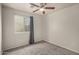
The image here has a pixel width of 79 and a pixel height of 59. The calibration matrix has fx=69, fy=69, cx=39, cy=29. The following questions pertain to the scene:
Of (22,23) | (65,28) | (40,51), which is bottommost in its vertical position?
(40,51)

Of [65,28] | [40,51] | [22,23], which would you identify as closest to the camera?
[40,51]

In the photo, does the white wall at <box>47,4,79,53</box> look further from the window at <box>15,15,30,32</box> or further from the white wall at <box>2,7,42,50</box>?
the white wall at <box>2,7,42,50</box>

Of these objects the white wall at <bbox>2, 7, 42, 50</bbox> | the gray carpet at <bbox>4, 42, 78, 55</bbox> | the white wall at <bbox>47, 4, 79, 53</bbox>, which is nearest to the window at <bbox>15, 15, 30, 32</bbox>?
the white wall at <bbox>2, 7, 42, 50</bbox>

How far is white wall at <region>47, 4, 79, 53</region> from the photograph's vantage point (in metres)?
3.02

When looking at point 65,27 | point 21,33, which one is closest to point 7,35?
point 21,33

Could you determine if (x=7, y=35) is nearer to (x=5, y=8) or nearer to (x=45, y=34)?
(x=5, y=8)

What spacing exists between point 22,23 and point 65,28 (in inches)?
98.5

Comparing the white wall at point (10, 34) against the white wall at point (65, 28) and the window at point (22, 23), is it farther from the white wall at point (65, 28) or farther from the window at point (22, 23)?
the white wall at point (65, 28)

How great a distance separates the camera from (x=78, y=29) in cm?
294

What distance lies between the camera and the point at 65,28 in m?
3.48

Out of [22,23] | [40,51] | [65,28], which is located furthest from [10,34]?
[65,28]

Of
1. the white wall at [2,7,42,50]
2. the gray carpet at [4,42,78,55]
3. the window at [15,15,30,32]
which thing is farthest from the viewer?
the window at [15,15,30,32]

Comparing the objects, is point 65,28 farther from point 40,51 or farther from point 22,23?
point 22,23

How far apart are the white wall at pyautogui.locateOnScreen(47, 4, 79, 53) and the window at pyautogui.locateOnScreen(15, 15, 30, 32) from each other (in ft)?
4.91
